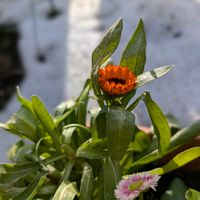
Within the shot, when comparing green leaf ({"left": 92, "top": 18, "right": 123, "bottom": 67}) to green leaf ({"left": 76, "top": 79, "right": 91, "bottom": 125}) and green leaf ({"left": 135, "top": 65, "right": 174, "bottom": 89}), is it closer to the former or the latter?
green leaf ({"left": 135, "top": 65, "right": 174, "bottom": 89})

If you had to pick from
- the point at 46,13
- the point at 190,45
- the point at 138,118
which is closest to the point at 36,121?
the point at 138,118

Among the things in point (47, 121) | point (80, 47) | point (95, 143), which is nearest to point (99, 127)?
point (95, 143)

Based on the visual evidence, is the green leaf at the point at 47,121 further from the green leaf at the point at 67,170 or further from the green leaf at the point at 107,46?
the green leaf at the point at 107,46

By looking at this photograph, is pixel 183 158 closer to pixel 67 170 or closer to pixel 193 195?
pixel 193 195

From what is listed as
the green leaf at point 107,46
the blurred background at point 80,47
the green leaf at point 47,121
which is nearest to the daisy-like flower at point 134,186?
the green leaf at point 107,46

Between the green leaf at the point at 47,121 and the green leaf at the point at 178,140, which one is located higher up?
the green leaf at the point at 47,121

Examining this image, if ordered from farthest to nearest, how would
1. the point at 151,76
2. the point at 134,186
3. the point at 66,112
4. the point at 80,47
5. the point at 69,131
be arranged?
the point at 80,47 < the point at 66,112 < the point at 69,131 < the point at 151,76 < the point at 134,186

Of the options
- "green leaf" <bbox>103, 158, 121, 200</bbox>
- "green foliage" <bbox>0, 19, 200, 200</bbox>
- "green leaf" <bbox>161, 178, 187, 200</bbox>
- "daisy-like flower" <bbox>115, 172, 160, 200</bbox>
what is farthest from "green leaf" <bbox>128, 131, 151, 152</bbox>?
"daisy-like flower" <bbox>115, 172, 160, 200</bbox>

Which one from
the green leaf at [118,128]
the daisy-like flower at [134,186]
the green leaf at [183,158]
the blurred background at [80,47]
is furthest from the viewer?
the blurred background at [80,47]
